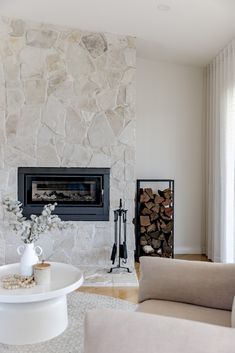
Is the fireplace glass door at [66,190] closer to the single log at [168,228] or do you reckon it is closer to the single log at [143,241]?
the single log at [143,241]

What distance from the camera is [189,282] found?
2.29 metres

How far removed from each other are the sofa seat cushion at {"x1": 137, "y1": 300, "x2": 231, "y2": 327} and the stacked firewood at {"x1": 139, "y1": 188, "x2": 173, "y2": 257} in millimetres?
2797

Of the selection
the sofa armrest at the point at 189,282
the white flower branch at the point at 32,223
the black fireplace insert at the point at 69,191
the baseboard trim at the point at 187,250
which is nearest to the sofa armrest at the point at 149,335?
the sofa armrest at the point at 189,282

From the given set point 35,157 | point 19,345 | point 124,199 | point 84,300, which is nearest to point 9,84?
point 35,157

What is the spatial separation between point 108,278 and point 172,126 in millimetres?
2364

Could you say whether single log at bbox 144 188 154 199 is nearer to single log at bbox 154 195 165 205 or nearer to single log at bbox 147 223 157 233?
single log at bbox 154 195 165 205

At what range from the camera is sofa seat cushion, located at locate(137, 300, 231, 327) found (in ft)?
6.64

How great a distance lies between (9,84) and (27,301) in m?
2.83

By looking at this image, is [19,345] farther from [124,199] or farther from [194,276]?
[124,199]

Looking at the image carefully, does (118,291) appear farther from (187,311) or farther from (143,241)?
(187,311)

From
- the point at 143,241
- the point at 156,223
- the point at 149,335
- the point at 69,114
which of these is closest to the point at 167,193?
the point at 156,223

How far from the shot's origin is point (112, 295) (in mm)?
3684

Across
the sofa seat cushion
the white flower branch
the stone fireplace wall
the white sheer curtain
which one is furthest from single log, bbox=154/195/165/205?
the sofa seat cushion

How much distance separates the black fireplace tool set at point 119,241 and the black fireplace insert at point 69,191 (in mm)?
149
